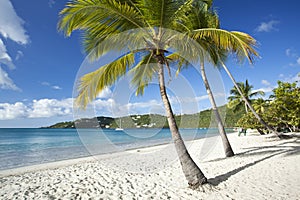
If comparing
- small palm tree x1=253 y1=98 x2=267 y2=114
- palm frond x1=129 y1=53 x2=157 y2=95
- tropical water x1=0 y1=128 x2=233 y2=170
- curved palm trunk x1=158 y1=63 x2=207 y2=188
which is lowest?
tropical water x1=0 y1=128 x2=233 y2=170

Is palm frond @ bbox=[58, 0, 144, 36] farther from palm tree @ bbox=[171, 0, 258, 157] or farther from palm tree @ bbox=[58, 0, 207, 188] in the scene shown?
palm tree @ bbox=[171, 0, 258, 157]

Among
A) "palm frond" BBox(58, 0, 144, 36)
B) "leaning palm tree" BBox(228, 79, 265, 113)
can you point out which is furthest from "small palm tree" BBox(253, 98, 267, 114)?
"palm frond" BBox(58, 0, 144, 36)

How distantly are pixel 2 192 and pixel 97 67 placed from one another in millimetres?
4226

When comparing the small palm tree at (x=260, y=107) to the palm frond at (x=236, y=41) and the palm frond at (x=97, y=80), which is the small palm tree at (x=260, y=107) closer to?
the palm frond at (x=236, y=41)

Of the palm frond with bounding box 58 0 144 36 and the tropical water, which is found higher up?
the palm frond with bounding box 58 0 144 36

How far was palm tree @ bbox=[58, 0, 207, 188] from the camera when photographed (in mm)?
3943

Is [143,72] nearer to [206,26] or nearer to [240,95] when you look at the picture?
[206,26]

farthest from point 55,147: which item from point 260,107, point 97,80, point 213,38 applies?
point 260,107

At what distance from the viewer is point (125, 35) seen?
4.52m

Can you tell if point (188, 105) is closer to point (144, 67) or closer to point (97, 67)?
point (144, 67)

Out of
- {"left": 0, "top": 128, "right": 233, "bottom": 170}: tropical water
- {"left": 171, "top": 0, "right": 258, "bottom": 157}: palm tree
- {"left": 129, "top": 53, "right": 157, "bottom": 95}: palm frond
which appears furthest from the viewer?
{"left": 0, "top": 128, "right": 233, "bottom": 170}: tropical water

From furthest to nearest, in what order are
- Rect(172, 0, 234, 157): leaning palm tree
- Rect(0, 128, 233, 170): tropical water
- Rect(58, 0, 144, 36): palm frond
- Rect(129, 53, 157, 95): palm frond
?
1. Rect(0, 128, 233, 170): tropical water
2. Rect(172, 0, 234, 157): leaning palm tree
3. Rect(129, 53, 157, 95): palm frond
4. Rect(58, 0, 144, 36): palm frond

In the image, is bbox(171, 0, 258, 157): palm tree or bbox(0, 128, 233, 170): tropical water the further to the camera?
bbox(0, 128, 233, 170): tropical water

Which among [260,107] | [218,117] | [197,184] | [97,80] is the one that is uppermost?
[97,80]
